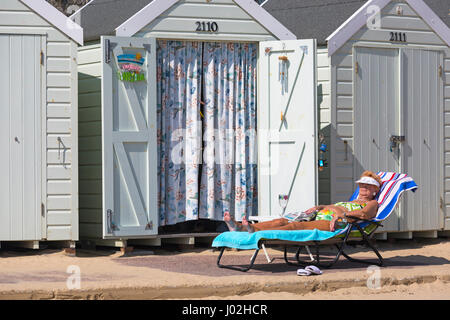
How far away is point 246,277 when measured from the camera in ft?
24.7

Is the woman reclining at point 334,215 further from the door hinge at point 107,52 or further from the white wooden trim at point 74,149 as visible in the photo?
the door hinge at point 107,52

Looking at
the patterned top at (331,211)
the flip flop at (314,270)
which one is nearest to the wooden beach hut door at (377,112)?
the patterned top at (331,211)

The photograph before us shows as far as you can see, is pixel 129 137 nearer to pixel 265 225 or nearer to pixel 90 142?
pixel 90 142

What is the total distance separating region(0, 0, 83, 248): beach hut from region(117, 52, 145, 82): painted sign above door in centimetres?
57

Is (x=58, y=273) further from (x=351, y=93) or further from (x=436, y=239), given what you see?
(x=436, y=239)

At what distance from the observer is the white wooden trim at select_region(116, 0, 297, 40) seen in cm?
969

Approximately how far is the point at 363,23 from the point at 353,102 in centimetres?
101

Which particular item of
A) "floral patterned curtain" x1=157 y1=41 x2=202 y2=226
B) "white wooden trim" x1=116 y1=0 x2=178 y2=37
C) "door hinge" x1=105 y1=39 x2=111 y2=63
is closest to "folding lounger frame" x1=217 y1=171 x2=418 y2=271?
"floral patterned curtain" x1=157 y1=41 x2=202 y2=226

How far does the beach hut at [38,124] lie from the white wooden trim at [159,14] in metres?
0.56

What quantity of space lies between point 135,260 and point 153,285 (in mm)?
2210

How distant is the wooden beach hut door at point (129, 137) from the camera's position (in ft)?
30.8

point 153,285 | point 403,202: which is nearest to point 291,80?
point 403,202

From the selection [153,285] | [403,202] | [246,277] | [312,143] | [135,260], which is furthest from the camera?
[403,202]

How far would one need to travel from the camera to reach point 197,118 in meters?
10.2
